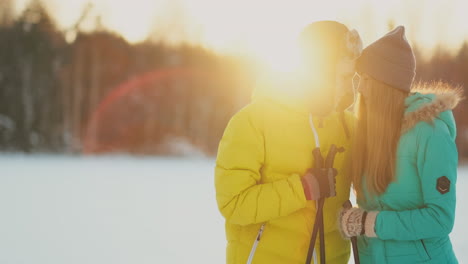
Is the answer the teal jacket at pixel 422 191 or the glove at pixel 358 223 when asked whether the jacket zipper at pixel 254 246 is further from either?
the teal jacket at pixel 422 191

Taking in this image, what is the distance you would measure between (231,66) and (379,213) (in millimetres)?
33682

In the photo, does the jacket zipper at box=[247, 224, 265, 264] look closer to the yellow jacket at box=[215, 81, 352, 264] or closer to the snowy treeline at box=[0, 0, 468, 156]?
the yellow jacket at box=[215, 81, 352, 264]

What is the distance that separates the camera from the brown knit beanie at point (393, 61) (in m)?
2.25

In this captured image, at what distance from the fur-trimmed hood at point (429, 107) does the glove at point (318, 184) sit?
1.27 feet

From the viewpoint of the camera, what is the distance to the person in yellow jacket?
2121mm

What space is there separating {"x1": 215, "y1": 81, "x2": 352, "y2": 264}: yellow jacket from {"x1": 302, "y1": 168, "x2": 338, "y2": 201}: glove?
31 mm

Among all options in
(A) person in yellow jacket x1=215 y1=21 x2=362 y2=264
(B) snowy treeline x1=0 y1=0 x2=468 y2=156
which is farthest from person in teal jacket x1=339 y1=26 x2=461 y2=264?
(B) snowy treeline x1=0 y1=0 x2=468 y2=156

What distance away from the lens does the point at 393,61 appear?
225 centimetres

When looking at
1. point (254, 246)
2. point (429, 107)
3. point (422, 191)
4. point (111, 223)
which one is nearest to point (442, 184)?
point (422, 191)

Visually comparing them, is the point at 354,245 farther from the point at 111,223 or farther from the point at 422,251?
the point at 111,223

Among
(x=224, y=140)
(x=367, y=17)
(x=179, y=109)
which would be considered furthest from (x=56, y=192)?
(x=367, y=17)

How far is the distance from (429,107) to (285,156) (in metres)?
0.63

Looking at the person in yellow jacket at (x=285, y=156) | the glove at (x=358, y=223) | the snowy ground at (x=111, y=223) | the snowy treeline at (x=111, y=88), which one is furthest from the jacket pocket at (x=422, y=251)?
the snowy treeline at (x=111, y=88)

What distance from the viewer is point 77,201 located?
30.9ft
